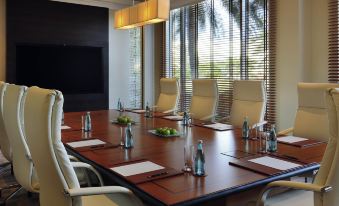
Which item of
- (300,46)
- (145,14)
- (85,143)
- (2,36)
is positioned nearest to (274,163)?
(85,143)

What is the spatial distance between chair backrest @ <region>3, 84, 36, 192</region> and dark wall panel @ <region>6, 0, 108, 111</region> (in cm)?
364

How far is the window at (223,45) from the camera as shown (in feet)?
15.4

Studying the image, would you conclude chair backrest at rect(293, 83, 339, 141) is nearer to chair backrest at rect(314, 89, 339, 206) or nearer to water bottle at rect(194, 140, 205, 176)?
chair backrest at rect(314, 89, 339, 206)

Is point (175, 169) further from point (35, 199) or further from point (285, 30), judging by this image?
point (285, 30)

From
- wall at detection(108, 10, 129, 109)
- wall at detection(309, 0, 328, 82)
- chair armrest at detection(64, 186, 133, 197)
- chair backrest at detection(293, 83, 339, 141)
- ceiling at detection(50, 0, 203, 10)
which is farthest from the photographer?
wall at detection(108, 10, 129, 109)

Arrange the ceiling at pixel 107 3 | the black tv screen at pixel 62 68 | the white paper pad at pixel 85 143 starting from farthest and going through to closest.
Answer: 1. the ceiling at pixel 107 3
2. the black tv screen at pixel 62 68
3. the white paper pad at pixel 85 143

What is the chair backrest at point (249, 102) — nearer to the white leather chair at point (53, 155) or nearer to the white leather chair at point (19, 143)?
the white leather chair at point (19, 143)

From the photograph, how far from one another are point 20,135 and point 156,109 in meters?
3.04

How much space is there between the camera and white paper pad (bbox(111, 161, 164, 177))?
1.82 m

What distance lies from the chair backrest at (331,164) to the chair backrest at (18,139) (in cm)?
186

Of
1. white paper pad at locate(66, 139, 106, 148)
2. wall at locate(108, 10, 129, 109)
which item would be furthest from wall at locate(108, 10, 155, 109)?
white paper pad at locate(66, 139, 106, 148)

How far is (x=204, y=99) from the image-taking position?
4504 mm

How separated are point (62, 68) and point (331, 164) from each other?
18.5ft

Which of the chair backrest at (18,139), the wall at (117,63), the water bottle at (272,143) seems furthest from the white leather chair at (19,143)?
the wall at (117,63)
